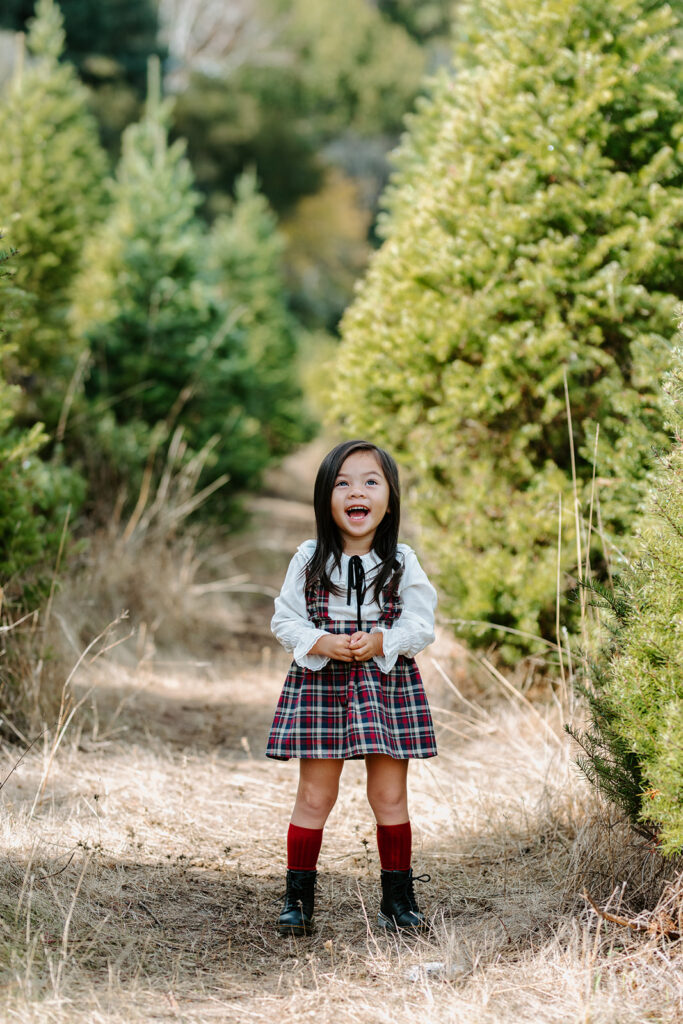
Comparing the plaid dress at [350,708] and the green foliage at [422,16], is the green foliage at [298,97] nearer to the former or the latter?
the green foliage at [422,16]

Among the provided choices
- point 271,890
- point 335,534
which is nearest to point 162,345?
point 335,534

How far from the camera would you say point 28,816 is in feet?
10.6

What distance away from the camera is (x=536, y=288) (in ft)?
14.4

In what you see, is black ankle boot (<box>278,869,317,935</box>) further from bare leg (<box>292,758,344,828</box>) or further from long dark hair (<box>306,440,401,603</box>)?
long dark hair (<box>306,440,401,603</box>)

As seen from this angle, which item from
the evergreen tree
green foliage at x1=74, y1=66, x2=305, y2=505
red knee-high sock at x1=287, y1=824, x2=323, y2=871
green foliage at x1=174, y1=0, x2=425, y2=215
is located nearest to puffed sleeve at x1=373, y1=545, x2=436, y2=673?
red knee-high sock at x1=287, y1=824, x2=323, y2=871

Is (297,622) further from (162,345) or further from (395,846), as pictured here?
(162,345)

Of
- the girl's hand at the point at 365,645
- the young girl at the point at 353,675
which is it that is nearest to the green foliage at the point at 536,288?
the young girl at the point at 353,675

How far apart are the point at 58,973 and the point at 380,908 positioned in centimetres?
98

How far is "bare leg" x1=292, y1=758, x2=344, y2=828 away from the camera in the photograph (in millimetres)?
2770

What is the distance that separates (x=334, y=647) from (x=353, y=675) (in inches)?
5.7

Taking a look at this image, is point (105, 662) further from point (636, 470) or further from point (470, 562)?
point (636, 470)

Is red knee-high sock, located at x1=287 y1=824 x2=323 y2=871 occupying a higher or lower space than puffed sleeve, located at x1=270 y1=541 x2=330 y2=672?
lower

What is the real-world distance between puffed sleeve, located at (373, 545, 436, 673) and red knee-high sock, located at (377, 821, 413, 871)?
45 cm

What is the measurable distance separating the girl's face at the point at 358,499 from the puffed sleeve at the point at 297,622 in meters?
0.15
